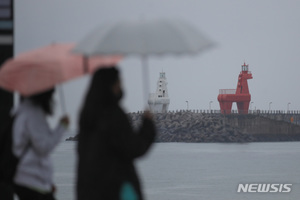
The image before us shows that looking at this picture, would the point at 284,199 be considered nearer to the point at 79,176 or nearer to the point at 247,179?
the point at 247,179

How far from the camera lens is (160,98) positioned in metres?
82.9

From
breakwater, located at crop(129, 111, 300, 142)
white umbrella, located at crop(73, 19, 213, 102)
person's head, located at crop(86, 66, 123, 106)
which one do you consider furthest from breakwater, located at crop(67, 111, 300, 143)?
person's head, located at crop(86, 66, 123, 106)

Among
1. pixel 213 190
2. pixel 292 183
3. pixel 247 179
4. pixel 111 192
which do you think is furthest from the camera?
pixel 247 179

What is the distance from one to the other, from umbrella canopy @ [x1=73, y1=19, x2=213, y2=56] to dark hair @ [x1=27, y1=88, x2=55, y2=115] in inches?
10.3

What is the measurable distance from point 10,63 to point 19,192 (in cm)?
58

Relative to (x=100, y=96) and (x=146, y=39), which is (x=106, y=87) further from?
(x=146, y=39)

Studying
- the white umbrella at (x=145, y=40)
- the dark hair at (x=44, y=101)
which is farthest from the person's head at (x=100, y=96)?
the dark hair at (x=44, y=101)

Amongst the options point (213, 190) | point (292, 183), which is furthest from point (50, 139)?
point (292, 183)

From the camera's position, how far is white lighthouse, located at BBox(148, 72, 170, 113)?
8294 cm

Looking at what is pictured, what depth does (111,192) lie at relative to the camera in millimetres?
2381

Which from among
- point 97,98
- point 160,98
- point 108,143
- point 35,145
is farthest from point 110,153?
point 160,98

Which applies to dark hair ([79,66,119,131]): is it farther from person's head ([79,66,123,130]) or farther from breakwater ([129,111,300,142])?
breakwater ([129,111,300,142])

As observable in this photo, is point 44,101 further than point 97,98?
Yes

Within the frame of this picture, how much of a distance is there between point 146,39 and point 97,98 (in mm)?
365
